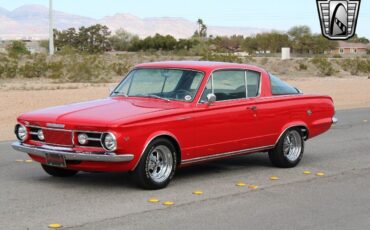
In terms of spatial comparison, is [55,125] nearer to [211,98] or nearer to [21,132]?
[21,132]

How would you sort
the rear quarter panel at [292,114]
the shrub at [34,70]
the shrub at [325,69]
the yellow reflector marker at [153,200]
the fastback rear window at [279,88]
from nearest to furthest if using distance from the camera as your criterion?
the yellow reflector marker at [153,200]
the rear quarter panel at [292,114]
the fastback rear window at [279,88]
the shrub at [34,70]
the shrub at [325,69]

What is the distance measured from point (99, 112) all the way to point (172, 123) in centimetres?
88

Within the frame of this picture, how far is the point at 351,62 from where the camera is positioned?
53031mm

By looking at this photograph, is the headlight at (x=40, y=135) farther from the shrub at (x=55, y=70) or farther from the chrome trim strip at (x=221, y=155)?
the shrub at (x=55, y=70)

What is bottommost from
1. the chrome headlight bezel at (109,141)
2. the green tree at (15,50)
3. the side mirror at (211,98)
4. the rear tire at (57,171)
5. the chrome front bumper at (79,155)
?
the rear tire at (57,171)

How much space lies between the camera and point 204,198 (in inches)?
314

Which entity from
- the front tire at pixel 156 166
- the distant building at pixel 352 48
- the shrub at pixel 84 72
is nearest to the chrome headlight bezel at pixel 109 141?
the front tire at pixel 156 166

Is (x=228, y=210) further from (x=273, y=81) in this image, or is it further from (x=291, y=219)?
(x=273, y=81)

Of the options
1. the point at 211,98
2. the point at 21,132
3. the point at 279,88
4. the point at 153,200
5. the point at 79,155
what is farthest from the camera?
the point at 279,88

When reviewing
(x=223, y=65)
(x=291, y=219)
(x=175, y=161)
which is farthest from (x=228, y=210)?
(x=223, y=65)

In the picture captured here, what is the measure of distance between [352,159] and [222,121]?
10.2 feet

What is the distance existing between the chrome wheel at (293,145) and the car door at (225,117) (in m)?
0.97

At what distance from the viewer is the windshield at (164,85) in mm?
8984

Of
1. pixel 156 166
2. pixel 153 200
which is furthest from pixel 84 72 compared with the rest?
pixel 153 200
